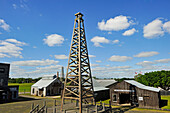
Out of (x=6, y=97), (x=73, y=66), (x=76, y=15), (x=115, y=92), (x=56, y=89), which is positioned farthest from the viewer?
(x=56, y=89)

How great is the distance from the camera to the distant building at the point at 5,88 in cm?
3112

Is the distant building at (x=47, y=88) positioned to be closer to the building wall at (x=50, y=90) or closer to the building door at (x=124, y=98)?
the building wall at (x=50, y=90)

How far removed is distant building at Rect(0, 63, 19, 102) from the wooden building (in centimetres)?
2684

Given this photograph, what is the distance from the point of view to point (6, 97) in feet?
104

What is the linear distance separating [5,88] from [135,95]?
3252cm

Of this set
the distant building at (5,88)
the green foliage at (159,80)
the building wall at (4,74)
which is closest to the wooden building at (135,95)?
the green foliage at (159,80)

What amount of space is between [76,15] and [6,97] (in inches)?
1121

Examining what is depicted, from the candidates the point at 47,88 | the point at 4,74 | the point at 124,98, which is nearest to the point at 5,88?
the point at 4,74

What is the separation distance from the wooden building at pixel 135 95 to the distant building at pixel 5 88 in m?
26.8

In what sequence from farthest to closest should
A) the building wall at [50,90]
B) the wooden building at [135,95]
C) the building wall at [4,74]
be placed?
the building wall at [50,90] < the building wall at [4,74] < the wooden building at [135,95]

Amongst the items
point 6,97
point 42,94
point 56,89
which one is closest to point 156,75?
point 56,89

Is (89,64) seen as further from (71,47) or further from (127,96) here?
(127,96)

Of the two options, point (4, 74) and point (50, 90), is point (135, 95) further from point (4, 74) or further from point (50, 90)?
point (4, 74)

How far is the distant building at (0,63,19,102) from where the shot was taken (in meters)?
31.1
